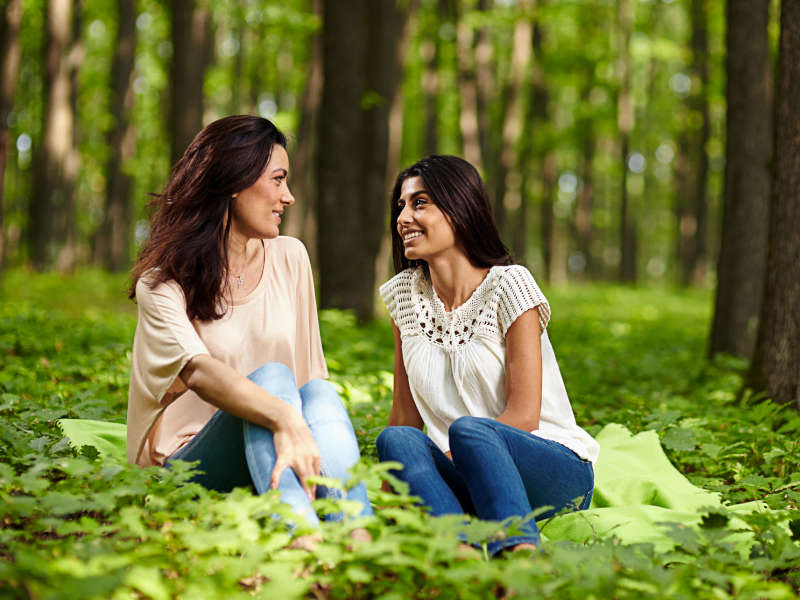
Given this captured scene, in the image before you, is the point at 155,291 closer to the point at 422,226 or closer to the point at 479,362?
the point at 422,226

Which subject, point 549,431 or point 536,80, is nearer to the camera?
point 549,431

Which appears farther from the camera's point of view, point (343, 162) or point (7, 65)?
point (7, 65)

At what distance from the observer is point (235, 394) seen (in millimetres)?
3059

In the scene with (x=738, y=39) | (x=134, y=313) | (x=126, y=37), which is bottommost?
(x=134, y=313)

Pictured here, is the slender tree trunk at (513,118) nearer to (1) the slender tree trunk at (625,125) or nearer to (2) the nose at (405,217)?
(1) the slender tree trunk at (625,125)

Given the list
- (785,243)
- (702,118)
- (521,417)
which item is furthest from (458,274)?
(702,118)

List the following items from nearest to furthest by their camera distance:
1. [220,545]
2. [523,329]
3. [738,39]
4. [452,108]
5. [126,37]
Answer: [220,545]
[523,329]
[738,39]
[126,37]
[452,108]

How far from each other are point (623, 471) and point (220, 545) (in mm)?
2337

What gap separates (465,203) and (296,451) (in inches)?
54.0

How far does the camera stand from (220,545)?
7.86 ft

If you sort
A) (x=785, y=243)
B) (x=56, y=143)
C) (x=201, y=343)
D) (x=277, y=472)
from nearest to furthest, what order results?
(x=277, y=472)
(x=201, y=343)
(x=785, y=243)
(x=56, y=143)

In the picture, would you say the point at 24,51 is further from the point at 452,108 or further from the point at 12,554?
the point at 12,554

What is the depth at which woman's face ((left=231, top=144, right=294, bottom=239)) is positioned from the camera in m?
3.62

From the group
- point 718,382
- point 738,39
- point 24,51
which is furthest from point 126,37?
point 718,382
